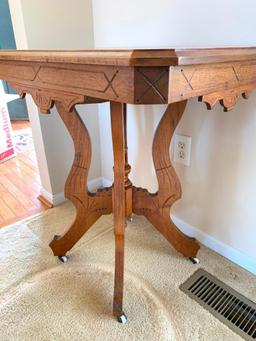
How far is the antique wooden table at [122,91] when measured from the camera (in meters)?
0.44

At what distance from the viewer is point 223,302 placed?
2.89 ft

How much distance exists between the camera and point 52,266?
103cm

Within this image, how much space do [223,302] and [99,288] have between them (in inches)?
16.6

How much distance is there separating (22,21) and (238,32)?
0.82 meters

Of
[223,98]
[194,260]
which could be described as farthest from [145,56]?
[194,260]

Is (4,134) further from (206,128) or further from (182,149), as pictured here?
(206,128)

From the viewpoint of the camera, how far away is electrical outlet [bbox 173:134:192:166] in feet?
3.38

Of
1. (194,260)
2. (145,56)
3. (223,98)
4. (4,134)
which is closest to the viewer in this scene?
(145,56)

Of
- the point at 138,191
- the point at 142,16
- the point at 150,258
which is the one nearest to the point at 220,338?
the point at 150,258

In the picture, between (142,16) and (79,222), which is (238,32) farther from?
(79,222)

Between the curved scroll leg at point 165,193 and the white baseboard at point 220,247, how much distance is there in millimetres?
103

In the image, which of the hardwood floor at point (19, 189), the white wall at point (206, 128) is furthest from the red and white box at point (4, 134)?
the white wall at point (206, 128)

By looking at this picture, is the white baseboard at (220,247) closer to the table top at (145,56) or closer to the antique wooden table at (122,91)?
the antique wooden table at (122,91)

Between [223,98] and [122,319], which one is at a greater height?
[223,98]
